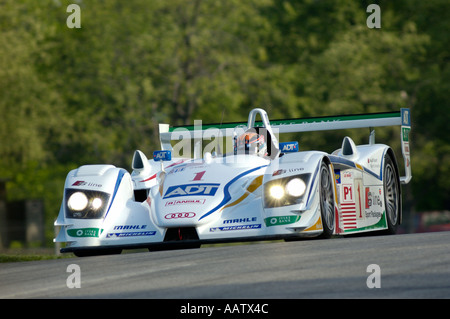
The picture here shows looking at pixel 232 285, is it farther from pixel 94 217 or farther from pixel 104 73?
pixel 104 73

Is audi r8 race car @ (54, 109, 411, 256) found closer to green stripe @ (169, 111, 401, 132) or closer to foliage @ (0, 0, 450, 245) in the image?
green stripe @ (169, 111, 401, 132)

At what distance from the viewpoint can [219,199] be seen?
8.75 m

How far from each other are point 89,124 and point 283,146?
22.0 metres

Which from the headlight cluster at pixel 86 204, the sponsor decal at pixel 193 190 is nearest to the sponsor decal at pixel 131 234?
the headlight cluster at pixel 86 204

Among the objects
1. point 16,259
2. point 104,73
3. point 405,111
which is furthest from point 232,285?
point 104,73

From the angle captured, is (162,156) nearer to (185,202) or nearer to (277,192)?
(185,202)

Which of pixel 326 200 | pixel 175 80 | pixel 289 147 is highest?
pixel 175 80

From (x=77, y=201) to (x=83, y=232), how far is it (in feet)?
1.11

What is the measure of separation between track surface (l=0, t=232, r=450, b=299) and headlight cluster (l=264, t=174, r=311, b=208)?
0.54 m

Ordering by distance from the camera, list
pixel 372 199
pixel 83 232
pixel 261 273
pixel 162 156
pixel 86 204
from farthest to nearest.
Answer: pixel 372 199
pixel 162 156
pixel 86 204
pixel 83 232
pixel 261 273

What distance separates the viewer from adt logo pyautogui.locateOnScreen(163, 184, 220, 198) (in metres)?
8.84

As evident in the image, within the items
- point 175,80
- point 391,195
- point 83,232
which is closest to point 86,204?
point 83,232
